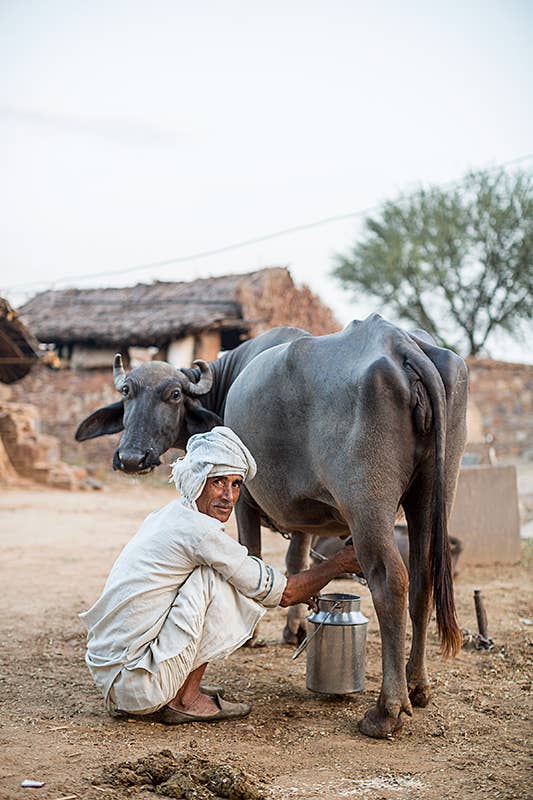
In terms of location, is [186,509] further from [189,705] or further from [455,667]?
[455,667]

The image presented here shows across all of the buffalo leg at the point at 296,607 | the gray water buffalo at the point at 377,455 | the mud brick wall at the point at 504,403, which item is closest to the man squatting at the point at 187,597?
the gray water buffalo at the point at 377,455

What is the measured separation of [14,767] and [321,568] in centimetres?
146

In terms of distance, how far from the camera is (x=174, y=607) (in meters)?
3.39

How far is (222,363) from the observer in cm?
587

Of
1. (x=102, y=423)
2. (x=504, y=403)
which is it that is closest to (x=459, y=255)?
(x=504, y=403)

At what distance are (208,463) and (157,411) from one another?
1964 mm

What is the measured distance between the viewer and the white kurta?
333 cm

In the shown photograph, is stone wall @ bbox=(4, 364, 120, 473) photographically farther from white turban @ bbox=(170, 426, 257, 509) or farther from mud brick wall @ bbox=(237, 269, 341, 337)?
white turban @ bbox=(170, 426, 257, 509)

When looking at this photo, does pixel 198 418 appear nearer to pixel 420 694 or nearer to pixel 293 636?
pixel 293 636

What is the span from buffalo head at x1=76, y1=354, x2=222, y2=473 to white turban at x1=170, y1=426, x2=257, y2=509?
1.59 meters

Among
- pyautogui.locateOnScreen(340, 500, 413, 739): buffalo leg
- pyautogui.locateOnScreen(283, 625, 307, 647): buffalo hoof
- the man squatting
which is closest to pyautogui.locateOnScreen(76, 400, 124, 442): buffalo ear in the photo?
pyautogui.locateOnScreen(283, 625, 307, 647): buffalo hoof

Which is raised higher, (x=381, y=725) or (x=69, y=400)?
(x=69, y=400)

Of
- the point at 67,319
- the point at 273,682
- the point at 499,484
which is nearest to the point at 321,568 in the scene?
the point at 273,682

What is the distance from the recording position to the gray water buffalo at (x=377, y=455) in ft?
11.1
